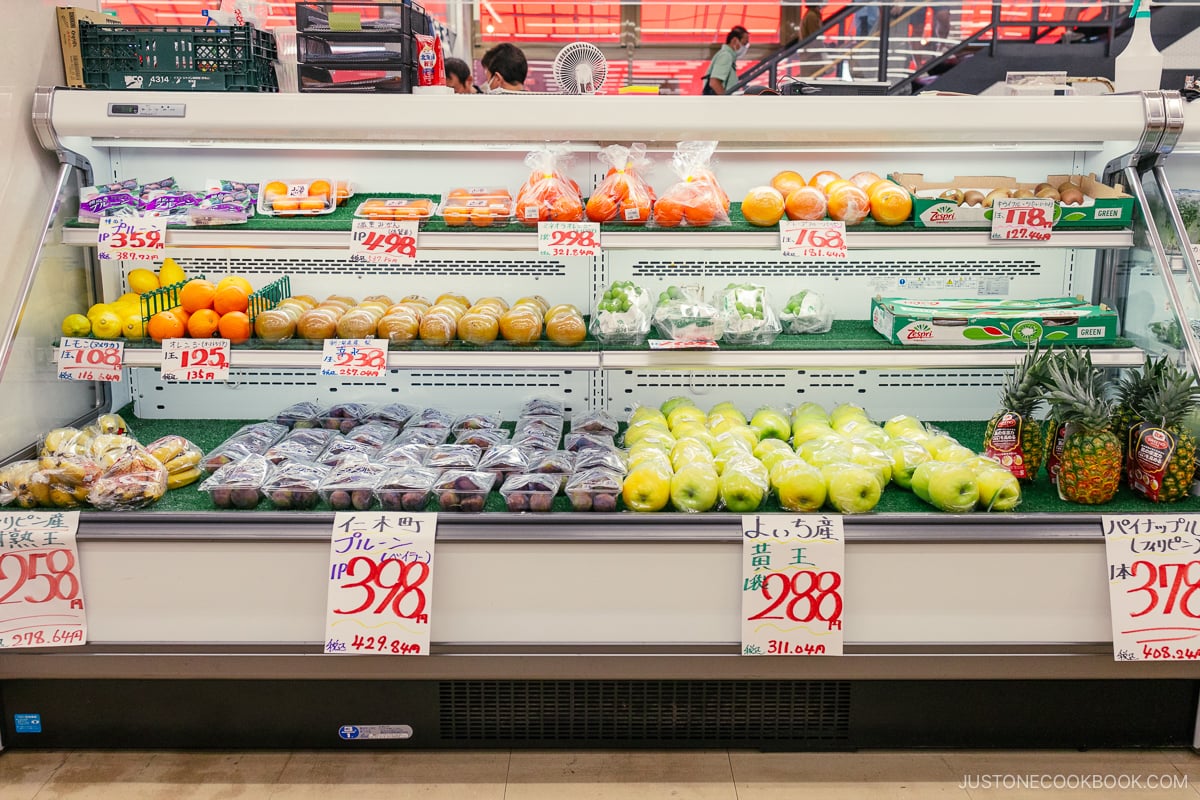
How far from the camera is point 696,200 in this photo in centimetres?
267

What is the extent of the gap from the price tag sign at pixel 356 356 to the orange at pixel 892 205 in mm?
1516

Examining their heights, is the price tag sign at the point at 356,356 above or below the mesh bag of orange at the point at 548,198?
below

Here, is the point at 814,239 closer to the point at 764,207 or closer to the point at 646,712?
the point at 764,207

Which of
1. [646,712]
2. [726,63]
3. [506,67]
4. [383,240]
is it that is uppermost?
[726,63]

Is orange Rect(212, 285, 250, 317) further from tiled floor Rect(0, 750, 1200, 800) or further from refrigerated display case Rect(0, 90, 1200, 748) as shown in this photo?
tiled floor Rect(0, 750, 1200, 800)

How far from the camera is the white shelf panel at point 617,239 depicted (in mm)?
2613

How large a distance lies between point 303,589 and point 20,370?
1100 millimetres

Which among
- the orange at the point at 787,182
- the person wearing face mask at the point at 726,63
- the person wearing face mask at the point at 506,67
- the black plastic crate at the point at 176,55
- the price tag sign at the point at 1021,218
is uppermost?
the person wearing face mask at the point at 726,63

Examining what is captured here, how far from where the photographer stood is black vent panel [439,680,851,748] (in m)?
2.62

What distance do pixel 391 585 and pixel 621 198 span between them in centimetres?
130

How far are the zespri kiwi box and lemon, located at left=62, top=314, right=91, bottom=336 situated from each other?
2.44 meters

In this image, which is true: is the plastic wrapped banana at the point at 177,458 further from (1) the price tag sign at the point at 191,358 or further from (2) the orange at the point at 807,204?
(2) the orange at the point at 807,204

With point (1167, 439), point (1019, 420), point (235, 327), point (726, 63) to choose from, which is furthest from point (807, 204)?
point (726, 63)

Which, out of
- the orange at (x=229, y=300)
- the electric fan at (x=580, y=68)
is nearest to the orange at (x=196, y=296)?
the orange at (x=229, y=300)
